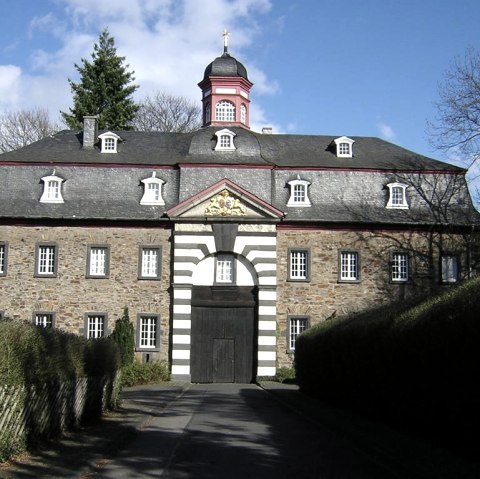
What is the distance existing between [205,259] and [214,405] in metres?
12.9

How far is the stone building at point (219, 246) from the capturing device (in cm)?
3344

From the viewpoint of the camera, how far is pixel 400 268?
1357 inches

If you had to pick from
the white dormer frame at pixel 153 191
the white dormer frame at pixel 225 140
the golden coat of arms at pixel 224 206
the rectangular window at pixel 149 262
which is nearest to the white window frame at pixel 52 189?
the white dormer frame at pixel 153 191

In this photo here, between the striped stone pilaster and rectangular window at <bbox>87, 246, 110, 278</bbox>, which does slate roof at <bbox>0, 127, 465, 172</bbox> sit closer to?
the striped stone pilaster

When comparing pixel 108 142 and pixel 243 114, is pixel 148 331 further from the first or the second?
pixel 243 114

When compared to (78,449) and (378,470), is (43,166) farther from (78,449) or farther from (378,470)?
(378,470)

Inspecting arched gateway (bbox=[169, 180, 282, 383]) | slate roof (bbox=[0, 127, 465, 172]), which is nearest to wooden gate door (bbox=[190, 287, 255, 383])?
arched gateway (bbox=[169, 180, 282, 383])

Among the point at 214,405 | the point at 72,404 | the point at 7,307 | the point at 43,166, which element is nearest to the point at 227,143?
the point at 43,166

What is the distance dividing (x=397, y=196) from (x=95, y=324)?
1464 cm

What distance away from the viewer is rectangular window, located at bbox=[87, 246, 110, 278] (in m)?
33.8

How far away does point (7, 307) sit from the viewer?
Answer: 110 feet

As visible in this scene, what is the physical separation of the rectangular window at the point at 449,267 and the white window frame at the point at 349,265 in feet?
12.7

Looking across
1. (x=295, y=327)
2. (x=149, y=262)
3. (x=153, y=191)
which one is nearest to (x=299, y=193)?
(x=295, y=327)

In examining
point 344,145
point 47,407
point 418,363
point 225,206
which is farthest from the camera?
point 344,145
